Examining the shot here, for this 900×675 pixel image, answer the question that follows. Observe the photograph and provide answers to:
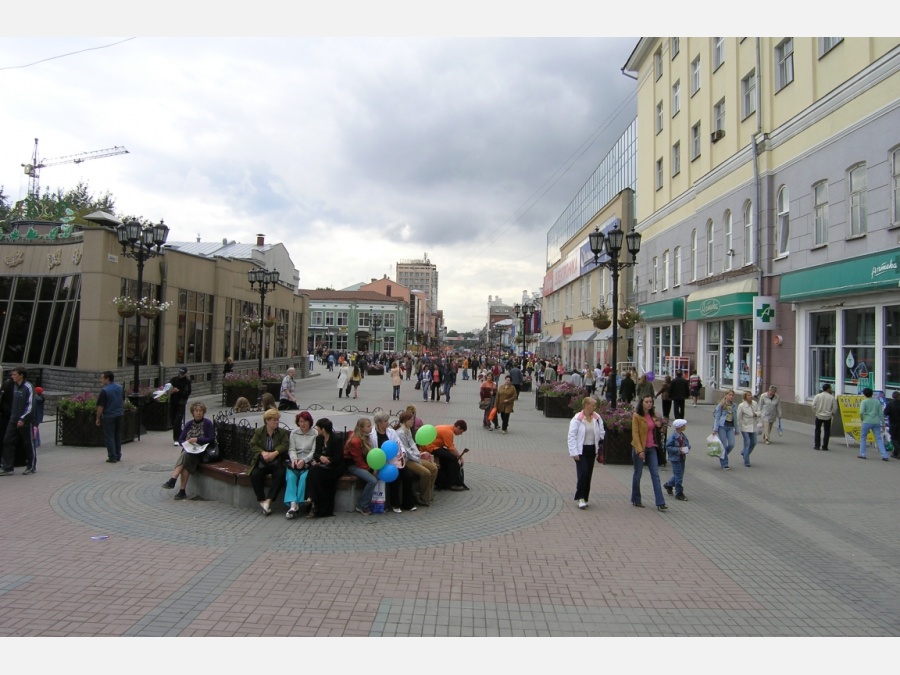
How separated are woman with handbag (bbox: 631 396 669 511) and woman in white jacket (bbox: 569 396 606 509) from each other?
53cm

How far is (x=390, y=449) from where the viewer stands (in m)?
8.13

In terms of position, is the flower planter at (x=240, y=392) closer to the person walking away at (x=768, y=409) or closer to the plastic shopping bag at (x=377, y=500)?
the plastic shopping bag at (x=377, y=500)

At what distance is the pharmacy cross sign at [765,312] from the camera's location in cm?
2022

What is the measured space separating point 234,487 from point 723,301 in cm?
1980

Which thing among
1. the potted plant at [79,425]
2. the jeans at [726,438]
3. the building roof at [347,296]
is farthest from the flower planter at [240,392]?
the building roof at [347,296]

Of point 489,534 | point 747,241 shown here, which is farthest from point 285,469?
point 747,241

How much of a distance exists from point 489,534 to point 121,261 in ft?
62.1

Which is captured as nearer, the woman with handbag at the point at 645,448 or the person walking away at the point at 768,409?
the woman with handbag at the point at 645,448

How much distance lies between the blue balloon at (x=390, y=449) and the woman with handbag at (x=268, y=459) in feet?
4.20

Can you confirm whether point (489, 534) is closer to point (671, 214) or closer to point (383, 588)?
point (383, 588)

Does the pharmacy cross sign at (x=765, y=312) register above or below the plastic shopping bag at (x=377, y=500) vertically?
above

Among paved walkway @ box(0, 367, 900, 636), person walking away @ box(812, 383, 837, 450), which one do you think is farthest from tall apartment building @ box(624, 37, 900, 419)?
paved walkway @ box(0, 367, 900, 636)

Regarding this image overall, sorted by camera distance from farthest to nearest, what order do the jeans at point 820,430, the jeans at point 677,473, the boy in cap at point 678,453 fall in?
the jeans at point 820,430
the jeans at point 677,473
the boy in cap at point 678,453

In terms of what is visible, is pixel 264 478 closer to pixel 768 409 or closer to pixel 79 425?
pixel 79 425
